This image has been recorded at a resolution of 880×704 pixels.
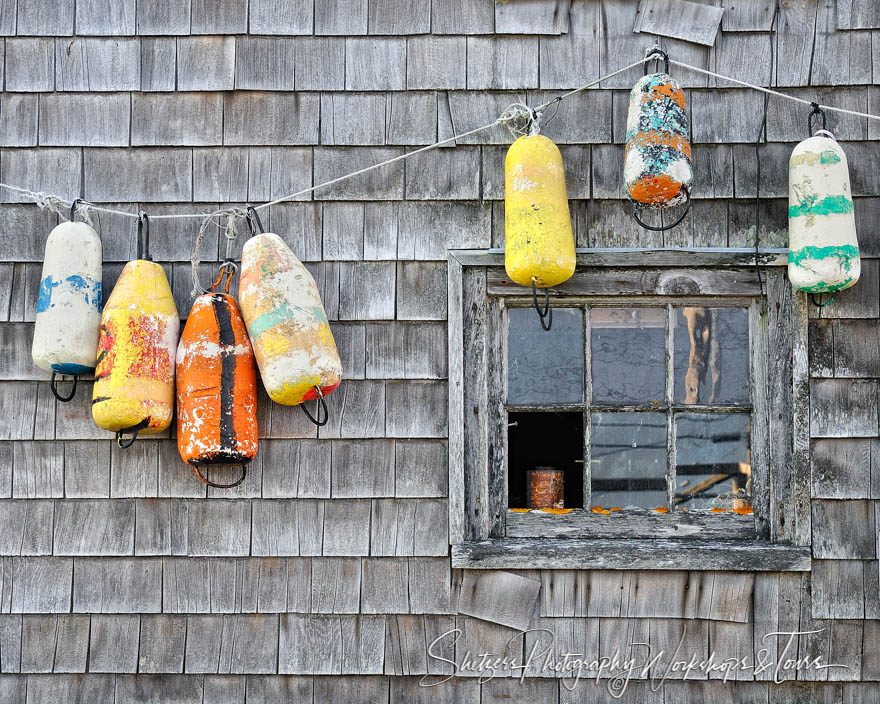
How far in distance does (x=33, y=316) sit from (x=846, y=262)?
8.67 ft

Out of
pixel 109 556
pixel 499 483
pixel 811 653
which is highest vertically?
pixel 499 483

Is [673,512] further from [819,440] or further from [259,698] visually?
[259,698]

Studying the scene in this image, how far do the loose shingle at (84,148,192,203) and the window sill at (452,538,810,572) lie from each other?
1.56 metres

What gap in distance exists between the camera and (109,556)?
2729 mm

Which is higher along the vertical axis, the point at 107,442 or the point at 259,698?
the point at 107,442

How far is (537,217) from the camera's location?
8.09ft

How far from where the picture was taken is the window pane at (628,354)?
2.84 metres

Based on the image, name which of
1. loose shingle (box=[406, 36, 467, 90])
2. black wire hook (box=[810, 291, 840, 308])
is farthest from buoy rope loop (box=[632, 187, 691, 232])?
loose shingle (box=[406, 36, 467, 90])

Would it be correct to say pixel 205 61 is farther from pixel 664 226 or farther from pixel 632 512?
pixel 632 512

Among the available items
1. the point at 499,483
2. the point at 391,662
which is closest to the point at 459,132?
the point at 499,483

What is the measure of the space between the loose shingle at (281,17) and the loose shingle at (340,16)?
3cm

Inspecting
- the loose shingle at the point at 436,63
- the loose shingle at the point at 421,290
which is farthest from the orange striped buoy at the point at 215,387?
the loose shingle at the point at 436,63

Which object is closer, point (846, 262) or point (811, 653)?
point (846, 262)

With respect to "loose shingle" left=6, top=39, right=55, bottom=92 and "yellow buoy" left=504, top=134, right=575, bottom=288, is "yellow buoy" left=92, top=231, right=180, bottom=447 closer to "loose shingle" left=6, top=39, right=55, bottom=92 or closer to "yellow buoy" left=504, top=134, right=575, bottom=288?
"loose shingle" left=6, top=39, right=55, bottom=92
